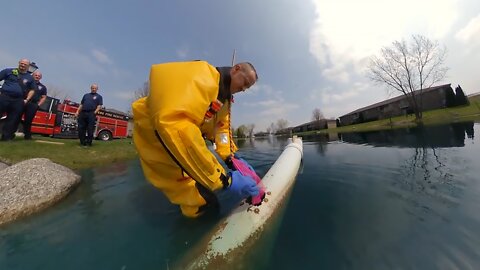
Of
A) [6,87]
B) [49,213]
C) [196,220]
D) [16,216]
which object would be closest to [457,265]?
[196,220]

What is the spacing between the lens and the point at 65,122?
14.4 meters

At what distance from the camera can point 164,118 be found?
1.78m

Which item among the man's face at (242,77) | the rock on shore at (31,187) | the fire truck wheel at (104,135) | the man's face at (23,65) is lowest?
the rock on shore at (31,187)

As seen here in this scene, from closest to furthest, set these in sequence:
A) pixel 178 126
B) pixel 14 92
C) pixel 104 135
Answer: pixel 178 126, pixel 14 92, pixel 104 135

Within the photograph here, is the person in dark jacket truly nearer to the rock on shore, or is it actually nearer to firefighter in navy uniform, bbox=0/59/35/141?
firefighter in navy uniform, bbox=0/59/35/141

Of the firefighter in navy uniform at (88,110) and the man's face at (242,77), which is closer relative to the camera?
the man's face at (242,77)

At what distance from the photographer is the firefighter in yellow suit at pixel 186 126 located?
1829 millimetres

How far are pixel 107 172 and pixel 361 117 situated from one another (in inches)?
2712

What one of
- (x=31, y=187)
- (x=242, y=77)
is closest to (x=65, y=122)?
(x=31, y=187)

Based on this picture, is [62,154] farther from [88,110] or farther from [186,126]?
[186,126]

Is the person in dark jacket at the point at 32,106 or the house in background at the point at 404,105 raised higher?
the house in background at the point at 404,105

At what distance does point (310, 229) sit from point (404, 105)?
6356 cm

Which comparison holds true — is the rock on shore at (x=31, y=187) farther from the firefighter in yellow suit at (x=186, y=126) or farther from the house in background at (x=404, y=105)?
the house in background at (x=404, y=105)

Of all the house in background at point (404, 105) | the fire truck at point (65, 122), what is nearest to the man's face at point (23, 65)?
the fire truck at point (65, 122)
